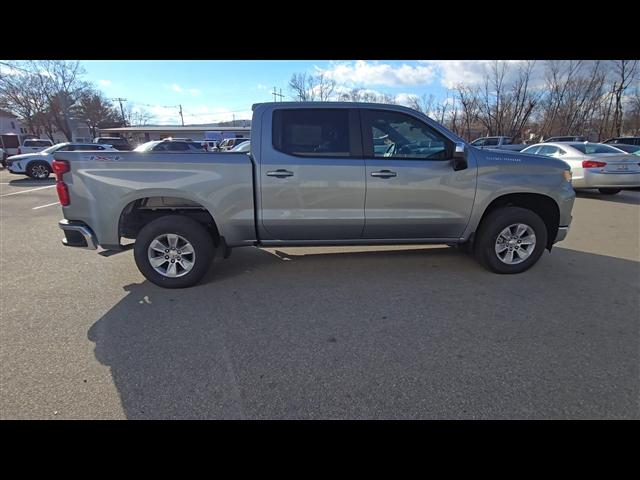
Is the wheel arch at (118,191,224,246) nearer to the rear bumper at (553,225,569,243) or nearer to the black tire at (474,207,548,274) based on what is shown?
the black tire at (474,207,548,274)

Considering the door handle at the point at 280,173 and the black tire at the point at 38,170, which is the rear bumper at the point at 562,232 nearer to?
the door handle at the point at 280,173

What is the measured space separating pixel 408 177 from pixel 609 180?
28.0ft

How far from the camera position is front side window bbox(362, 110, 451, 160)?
3.94 meters

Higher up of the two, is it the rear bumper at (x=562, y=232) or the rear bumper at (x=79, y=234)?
the rear bumper at (x=79, y=234)

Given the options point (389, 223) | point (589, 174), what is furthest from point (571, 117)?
point (389, 223)

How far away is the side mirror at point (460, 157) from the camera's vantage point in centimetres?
377

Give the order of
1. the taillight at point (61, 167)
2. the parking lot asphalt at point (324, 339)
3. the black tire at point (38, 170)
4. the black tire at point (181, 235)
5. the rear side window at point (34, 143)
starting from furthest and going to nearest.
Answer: the rear side window at point (34, 143)
the black tire at point (38, 170)
the black tire at point (181, 235)
the taillight at point (61, 167)
the parking lot asphalt at point (324, 339)

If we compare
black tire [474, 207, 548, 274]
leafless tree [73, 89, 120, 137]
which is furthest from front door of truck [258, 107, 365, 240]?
leafless tree [73, 89, 120, 137]

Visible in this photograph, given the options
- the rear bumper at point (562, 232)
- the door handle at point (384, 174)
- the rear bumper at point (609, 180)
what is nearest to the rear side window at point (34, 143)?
the door handle at point (384, 174)

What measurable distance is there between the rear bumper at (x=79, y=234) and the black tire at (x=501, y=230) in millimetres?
4669

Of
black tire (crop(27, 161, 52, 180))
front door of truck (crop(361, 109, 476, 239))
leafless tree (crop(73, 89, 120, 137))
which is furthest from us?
leafless tree (crop(73, 89, 120, 137))

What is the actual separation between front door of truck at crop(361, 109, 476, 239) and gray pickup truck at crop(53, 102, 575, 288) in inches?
0.5
